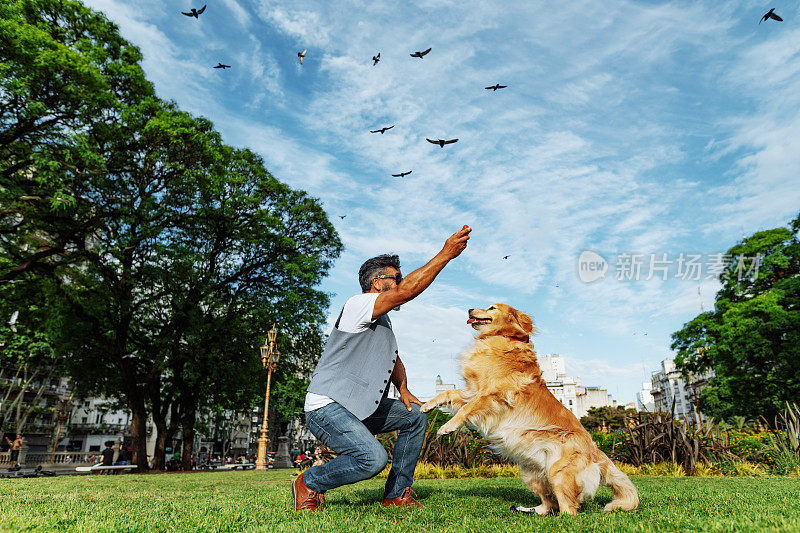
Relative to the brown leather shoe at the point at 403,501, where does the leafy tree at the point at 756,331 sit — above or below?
above

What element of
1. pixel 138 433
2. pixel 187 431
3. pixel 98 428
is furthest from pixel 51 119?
pixel 98 428

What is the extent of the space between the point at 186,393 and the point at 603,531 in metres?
23.9

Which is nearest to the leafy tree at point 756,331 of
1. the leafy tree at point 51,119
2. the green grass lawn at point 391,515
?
the green grass lawn at point 391,515

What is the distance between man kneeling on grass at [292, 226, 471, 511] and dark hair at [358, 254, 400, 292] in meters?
0.05

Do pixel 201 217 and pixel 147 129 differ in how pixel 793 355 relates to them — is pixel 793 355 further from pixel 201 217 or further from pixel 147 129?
pixel 147 129

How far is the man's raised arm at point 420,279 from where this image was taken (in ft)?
12.0

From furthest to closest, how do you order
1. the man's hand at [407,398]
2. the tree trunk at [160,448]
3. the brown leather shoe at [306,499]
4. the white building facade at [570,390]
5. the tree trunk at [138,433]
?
1. the white building facade at [570,390]
2. the tree trunk at [160,448]
3. the tree trunk at [138,433]
4. the man's hand at [407,398]
5. the brown leather shoe at [306,499]

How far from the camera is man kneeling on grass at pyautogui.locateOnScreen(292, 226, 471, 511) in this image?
3682 mm

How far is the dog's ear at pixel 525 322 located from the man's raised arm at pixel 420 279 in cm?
125

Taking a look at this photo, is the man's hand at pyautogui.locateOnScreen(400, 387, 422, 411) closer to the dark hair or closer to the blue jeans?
the blue jeans

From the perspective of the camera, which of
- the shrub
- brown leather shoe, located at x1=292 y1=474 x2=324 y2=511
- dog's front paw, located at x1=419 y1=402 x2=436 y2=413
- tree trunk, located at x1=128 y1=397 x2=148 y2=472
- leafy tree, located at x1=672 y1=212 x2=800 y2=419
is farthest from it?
leafy tree, located at x1=672 y1=212 x2=800 y2=419

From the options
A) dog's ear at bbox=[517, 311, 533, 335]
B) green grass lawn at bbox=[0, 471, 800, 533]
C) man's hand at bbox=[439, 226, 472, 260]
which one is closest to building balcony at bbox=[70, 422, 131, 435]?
green grass lawn at bbox=[0, 471, 800, 533]

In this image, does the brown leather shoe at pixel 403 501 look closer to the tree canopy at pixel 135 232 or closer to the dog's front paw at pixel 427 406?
the dog's front paw at pixel 427 406

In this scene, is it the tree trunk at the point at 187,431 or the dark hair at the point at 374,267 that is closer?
the dark hair at the point at 374,267
